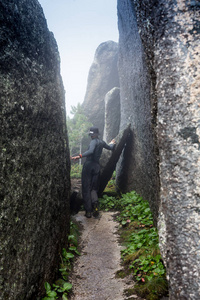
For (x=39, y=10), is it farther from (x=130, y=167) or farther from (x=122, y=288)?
(x=130, y=167)

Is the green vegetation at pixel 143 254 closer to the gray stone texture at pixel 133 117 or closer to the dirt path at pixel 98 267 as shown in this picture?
the dirt path at pixel 98 267

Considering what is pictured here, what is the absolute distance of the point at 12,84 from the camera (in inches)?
93.9

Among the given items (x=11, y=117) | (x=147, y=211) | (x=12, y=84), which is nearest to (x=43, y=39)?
(x=12, y=84)

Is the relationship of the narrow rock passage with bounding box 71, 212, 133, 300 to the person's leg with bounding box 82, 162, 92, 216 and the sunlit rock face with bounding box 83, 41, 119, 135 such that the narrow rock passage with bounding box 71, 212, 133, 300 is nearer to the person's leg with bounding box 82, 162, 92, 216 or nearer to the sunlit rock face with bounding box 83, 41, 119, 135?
the person's leg with bounding box 82, 162, 92, 216

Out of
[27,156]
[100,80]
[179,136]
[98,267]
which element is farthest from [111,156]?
[100,80]

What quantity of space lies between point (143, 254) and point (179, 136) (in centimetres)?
243

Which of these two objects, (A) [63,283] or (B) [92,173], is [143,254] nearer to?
(A) [63,283]

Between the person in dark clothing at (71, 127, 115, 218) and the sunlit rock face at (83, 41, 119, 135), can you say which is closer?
the person in dark clothing at (71, 127, 115, 218)

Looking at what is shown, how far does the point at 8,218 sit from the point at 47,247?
41.4 inches

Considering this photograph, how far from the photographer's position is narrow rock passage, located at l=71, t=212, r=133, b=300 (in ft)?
9.71

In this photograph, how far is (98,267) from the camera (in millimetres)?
3713

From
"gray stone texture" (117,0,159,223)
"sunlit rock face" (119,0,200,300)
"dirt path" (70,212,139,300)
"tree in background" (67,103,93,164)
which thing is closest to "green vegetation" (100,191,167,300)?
"dirt path" (70,212,139,300)

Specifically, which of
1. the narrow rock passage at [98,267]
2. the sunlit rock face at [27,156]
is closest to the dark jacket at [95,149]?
the narrow rock passage at [98,267]

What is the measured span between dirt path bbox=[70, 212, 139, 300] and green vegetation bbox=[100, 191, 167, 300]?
0.57 ft
